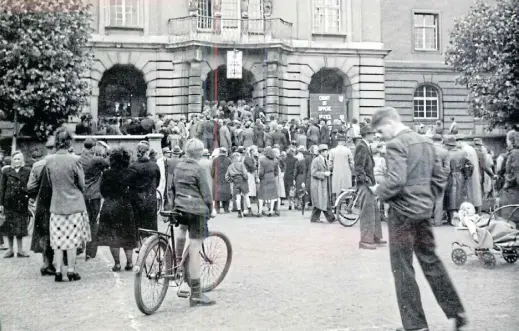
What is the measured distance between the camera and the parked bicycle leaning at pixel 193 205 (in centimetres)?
701

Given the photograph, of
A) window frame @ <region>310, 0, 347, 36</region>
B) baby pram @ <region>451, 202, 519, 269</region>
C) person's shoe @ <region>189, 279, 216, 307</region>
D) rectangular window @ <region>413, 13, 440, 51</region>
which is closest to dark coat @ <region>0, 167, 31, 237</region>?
person's shoe @ <region>189, 279, 216, 307</region>

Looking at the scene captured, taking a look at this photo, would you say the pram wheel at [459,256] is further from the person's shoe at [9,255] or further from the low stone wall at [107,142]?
the low stone wall at [107,142]

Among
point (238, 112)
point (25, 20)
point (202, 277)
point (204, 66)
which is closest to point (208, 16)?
point (204, 66)

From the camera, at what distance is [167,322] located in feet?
20.9

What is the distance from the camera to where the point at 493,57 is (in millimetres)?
26359

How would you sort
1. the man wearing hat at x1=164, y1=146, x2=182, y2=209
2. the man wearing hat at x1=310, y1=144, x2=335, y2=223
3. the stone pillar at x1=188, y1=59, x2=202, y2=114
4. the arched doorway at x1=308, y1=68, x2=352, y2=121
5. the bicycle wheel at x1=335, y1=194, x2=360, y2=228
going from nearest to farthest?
the bicycle wheel at x1=335, y1=194, x2=360, y2=228 → the man wearing hat at x1=310, y1=144, x2=335, y2=223 → the man wearing hat at x1=164, y1=146, x2=182, y2=209 → the stone pillar at x1=188, y1=59, x2=202, y2=114 → the arched doorway at x1=308, y1=68, x2=352, y2=121

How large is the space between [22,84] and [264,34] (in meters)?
12.6

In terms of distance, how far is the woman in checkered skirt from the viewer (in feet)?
27.7

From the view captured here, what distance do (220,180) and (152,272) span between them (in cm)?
1046

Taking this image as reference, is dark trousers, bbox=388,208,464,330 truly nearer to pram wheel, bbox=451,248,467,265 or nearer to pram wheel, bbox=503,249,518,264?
pram wheel, bbox=451,248,467,265

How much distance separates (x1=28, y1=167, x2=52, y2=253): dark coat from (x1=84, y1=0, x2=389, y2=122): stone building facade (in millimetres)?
19836

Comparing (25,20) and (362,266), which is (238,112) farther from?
(362,266)

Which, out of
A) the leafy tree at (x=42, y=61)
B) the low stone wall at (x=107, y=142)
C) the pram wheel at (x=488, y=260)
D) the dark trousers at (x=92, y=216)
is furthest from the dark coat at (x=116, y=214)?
the leafy tree at (x=42, y=61)

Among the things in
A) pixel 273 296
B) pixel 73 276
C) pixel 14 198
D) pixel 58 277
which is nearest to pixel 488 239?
pixel 273 296
